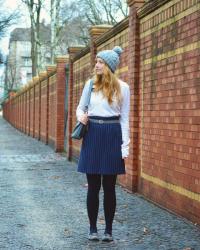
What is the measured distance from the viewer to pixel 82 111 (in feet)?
21.0

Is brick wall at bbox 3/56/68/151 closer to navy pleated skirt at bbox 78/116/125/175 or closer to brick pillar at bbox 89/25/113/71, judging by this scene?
brick pillar at bbox 89/25/113/71

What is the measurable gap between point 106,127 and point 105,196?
0.65 metres

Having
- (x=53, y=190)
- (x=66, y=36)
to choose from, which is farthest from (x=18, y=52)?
(x=53, y=190)

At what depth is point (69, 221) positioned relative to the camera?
24.8ft

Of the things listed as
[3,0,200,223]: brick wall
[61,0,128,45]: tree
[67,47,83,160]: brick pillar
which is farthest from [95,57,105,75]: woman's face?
[61,0,128,45]: tree

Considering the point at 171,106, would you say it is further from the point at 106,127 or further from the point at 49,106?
the point at 49,106

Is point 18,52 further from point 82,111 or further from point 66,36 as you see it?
point 82,111

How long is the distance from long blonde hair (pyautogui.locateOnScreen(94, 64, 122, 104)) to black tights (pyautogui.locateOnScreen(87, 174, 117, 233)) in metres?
0.72

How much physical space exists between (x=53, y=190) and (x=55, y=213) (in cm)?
234

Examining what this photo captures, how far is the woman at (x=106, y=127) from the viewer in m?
6.30

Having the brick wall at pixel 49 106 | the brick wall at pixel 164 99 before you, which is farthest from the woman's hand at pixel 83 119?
the brick wall at pixel 49 106

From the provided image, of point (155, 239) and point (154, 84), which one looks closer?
point (155, 239)

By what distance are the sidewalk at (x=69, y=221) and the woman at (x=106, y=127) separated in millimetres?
396

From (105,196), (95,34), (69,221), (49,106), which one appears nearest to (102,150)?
(105,196)
